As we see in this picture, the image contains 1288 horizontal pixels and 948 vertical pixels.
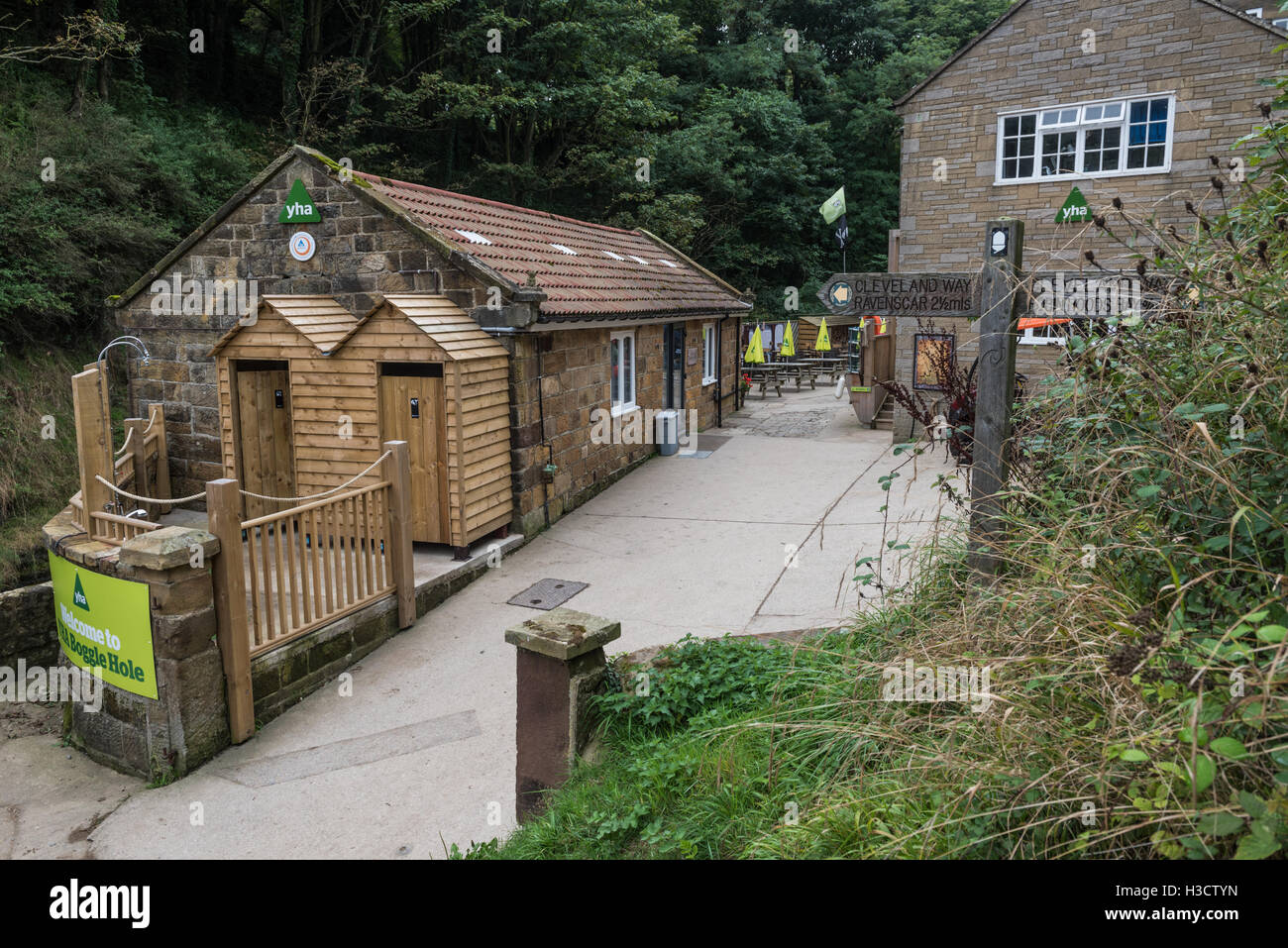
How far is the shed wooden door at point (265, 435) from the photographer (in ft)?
34.9

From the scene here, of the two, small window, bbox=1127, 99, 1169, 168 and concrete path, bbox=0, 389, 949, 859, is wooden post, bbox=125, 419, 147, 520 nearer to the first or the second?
concrete path, bbox=0, 389, 949, 859

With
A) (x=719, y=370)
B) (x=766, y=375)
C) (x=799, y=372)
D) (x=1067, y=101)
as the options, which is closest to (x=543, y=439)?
(x=719, y=370)

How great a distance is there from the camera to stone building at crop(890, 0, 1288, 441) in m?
14.0

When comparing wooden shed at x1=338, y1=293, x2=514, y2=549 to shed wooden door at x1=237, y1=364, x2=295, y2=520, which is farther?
shed wooden door at x1=237, y1=364, x2=295, y2=520

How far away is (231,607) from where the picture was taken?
20.8ft

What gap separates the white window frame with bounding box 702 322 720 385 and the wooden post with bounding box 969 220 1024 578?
12.8 metres

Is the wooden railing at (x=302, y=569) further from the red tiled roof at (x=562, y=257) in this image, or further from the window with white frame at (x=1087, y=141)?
the window with white frame at (x=1087, y=141)

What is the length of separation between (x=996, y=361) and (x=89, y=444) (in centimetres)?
690

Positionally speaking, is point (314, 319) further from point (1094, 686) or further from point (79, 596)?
point (1094, 686)

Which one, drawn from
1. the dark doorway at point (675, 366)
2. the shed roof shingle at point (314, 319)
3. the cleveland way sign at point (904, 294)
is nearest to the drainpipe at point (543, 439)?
the shed roof shingle at point (314, 319)

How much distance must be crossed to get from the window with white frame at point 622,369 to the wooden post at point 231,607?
7.54 meters

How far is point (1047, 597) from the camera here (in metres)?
3.62

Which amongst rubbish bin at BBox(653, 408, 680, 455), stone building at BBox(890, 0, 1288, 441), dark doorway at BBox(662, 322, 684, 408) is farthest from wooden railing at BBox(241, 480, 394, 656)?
stone building at BBox(890, 0, 1288, 441)

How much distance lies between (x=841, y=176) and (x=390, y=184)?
27703 millimetres
